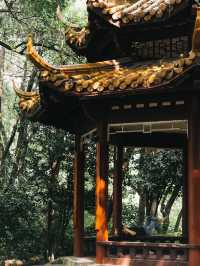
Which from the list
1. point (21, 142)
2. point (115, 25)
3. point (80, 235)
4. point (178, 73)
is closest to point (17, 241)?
point (21, 142)

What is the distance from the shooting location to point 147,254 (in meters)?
7.75

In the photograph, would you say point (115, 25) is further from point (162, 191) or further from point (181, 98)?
point (162, 191)

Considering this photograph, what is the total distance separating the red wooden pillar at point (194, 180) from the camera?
7.29 metres

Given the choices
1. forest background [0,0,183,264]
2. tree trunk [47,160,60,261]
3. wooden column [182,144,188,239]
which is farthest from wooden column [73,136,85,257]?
tree trunk [47,160,60,261]

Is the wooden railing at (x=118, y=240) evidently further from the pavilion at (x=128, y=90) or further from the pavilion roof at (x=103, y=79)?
the pavilion roof at (x=103, y=79)

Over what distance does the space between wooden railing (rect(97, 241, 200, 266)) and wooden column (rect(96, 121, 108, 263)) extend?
4.7 inches

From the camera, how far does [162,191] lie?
17875 millimetres

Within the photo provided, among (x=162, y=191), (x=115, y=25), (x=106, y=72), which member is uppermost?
(x=115, y=25)

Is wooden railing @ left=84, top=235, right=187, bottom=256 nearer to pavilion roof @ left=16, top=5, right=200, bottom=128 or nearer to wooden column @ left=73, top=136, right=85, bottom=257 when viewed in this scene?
wooden column @ left=73, top=136, right=85, bottom=257

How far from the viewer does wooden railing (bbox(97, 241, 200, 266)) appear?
7461mm

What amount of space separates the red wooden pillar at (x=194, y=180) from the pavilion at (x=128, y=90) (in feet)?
0.05

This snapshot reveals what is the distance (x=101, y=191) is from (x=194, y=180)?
5.48 ft

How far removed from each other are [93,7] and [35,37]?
8.88 m

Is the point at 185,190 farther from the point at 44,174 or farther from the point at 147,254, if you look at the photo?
the point at 44,174
